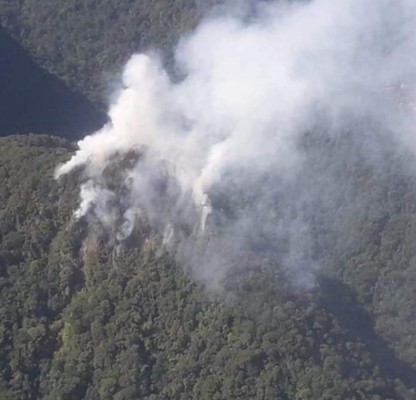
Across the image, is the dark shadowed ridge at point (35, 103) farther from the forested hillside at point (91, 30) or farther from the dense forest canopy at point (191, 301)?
the dense forest canopy at point (191, 301)

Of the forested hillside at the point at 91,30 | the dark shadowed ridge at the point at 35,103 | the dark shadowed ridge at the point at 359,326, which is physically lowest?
the dark shadowed ridge at the point at 359,326

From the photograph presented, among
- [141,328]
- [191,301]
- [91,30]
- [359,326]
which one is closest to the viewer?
[191,301]

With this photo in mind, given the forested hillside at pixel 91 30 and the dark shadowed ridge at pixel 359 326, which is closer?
the dark shadowed ridge at pixel 359 326

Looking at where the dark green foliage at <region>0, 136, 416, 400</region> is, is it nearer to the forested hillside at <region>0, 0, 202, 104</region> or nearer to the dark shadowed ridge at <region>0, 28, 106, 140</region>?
the dark shadowed ridge at <region>0, 28, 106, 140</region>

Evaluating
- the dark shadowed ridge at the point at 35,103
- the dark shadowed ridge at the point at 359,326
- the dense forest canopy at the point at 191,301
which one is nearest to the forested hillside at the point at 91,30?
the dark shadowed ridge at the point at 35,103

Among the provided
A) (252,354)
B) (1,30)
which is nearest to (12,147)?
(252,354)

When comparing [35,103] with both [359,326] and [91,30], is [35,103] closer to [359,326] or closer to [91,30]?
[91,30]

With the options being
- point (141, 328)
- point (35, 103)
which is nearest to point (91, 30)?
point (35, 103)
